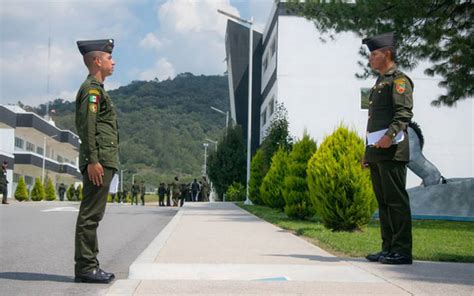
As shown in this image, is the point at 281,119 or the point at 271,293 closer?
the point at 271,293

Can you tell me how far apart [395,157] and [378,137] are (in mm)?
277

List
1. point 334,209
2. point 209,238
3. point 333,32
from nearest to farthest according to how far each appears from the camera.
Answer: point 209,238
point 334,209
point 333,32

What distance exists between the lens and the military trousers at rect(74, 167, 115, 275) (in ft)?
18.7

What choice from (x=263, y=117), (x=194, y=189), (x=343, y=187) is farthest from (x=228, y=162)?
(x=343, y=187)

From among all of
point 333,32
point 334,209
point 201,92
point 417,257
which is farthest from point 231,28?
point 201,92

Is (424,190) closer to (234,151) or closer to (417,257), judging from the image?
(417,257)

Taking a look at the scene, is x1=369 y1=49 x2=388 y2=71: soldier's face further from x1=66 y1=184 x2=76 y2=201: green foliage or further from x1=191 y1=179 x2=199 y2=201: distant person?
x1=66 y1=184 x2=76 y2=201: green foliage


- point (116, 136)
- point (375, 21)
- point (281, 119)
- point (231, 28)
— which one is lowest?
point (116, 136)

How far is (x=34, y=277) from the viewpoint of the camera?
6.23 meters

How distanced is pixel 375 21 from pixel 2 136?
5284 centimetres

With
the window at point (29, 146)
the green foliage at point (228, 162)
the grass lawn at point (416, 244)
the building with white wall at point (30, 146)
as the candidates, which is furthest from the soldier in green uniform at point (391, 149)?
the window at point (29, 146)

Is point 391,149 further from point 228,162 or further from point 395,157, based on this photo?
point 228,162

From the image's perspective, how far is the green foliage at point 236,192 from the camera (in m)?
41.3

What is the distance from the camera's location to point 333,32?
61.5 ft
